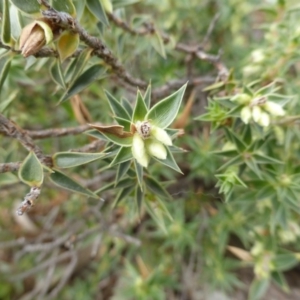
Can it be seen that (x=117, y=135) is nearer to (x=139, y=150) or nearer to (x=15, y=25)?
(x=139, y=150)

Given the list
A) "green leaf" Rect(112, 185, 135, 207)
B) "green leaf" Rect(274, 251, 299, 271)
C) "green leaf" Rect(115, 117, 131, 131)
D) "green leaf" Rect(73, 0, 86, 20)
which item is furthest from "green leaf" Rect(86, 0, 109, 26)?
"green leaf" Rect(274, 251, 299, 271)

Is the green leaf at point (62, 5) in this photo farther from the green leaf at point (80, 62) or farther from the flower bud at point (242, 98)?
the flower bud at point (242, 98)

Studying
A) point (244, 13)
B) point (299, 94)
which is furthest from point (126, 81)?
point (244, 13)

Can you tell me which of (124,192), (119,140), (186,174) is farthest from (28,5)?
(186,174)

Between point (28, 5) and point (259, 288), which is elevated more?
point (28, 5)

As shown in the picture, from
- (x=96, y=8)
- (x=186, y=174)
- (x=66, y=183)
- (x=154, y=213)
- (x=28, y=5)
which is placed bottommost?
(x=186, y=174)

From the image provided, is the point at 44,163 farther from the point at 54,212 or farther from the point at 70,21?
the point at 54,212
